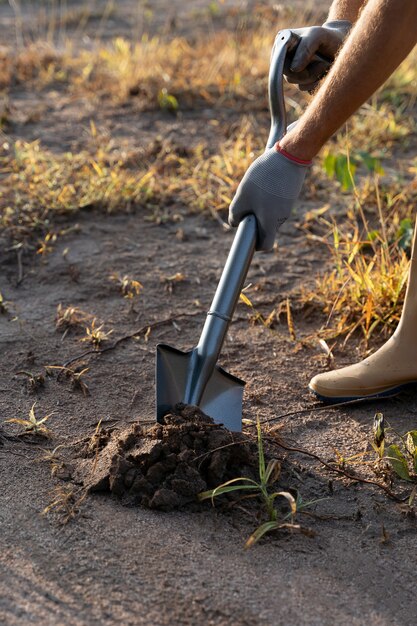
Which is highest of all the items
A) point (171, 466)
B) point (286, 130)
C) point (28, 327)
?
point (286, 130)

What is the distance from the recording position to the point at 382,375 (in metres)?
2.70

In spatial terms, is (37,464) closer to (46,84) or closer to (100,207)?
(100,207)

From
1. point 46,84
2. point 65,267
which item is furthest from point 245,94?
point 65,267

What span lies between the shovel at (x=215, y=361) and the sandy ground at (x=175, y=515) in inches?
7.9

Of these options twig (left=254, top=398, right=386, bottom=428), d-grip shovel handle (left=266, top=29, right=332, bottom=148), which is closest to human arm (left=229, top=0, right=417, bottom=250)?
d-grip shovel handle (left=266, top=29, right=332, bottom=148)

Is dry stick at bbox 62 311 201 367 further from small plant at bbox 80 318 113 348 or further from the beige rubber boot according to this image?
the beige rubber boot

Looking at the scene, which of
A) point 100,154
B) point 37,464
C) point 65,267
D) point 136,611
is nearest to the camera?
point 136,611

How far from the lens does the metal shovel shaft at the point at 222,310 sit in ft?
7.69

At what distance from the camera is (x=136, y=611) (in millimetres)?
1815

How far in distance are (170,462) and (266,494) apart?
0.84 feet

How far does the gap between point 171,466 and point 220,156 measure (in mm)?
2650

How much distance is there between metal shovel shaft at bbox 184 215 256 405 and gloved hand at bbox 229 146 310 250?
40 millimetres

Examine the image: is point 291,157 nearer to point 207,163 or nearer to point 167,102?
point 207,163

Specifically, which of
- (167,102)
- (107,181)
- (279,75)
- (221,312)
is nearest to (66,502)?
(221,312)
